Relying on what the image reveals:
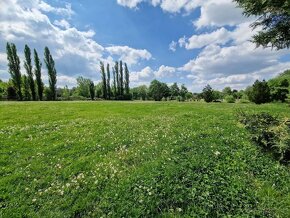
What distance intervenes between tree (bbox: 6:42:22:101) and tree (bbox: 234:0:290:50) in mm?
47763

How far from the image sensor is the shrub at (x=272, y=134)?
5931 mm

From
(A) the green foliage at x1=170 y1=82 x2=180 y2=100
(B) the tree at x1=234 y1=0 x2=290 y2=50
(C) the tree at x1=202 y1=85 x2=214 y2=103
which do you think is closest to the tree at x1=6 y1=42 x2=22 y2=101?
(C) the tree at x1=202 y1=85 x2=214 y2=103

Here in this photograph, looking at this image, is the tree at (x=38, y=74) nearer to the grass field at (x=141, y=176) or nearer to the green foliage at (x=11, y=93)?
the green foliage at (x=11, y=93)

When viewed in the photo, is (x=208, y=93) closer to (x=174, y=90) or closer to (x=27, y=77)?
(x=27, y=77)

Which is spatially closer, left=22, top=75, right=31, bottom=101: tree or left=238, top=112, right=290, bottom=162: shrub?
left=238, top=112, right=290, bottom=162: shrub

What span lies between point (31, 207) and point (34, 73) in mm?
50065

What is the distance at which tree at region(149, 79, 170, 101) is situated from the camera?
3472 inches

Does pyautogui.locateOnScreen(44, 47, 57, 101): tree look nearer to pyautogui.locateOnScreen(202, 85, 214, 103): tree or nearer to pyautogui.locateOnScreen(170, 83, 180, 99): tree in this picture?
pyautogui.locateOnScreen(202, 85, 214, 103): tree

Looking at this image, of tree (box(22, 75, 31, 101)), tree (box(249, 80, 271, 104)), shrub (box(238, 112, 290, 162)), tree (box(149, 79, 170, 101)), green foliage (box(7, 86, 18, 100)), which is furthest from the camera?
tree (box(149, 79, 170, 101))

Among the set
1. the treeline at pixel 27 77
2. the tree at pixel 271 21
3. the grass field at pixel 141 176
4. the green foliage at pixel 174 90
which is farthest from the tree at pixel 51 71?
the green foliage at pixel 174 90

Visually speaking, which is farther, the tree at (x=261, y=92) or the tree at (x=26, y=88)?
the tree at (x=26, y=88)

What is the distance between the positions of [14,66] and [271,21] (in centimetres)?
5034

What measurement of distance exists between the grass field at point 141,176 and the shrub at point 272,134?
0.34 metres

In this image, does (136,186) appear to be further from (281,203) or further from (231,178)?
(281,203)
